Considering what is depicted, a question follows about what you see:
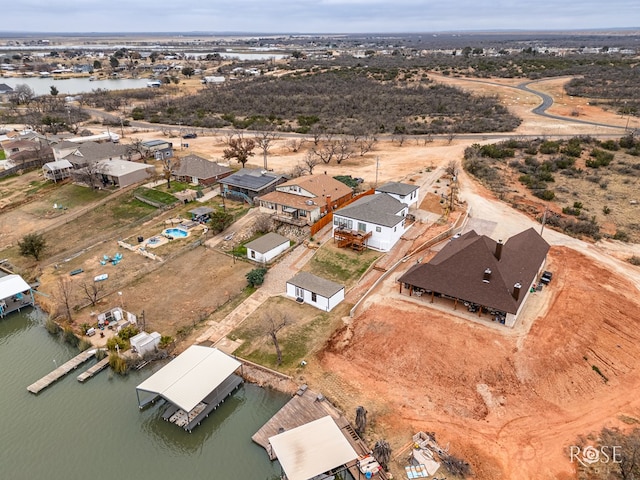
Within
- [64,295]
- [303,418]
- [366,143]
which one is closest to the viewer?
[303,418]

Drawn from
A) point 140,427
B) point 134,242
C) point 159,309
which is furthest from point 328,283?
point 134,242

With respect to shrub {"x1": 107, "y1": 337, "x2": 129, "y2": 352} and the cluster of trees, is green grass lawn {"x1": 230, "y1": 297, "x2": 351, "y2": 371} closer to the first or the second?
shrub {"x1": 107, "y1": 337, "x2": 129, "y2": 352}

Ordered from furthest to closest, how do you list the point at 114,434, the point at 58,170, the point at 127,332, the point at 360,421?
the point at 58,170 < the point at 127,332 < the point at 114,434 < the point at 360,421

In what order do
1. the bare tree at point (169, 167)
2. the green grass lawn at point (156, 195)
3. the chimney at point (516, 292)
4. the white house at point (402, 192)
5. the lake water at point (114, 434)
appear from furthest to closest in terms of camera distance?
the bare tree at point (169, 167)
the green grass lawn at point (156, 195)
the white house at point (402, 192)
the chimney at point (516, 292)
the lake water at point (114, 434)

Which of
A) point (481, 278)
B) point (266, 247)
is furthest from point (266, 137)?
point (481, 278)

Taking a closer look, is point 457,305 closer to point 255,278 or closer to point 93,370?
point 255,278

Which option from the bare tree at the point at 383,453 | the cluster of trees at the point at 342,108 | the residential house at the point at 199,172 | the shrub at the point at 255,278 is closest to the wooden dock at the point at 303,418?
the bare tree at the point at 383,453

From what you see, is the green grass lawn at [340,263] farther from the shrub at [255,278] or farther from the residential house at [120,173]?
the residential house at [120,173]

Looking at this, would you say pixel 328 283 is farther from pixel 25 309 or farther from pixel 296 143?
pixel 296 143
